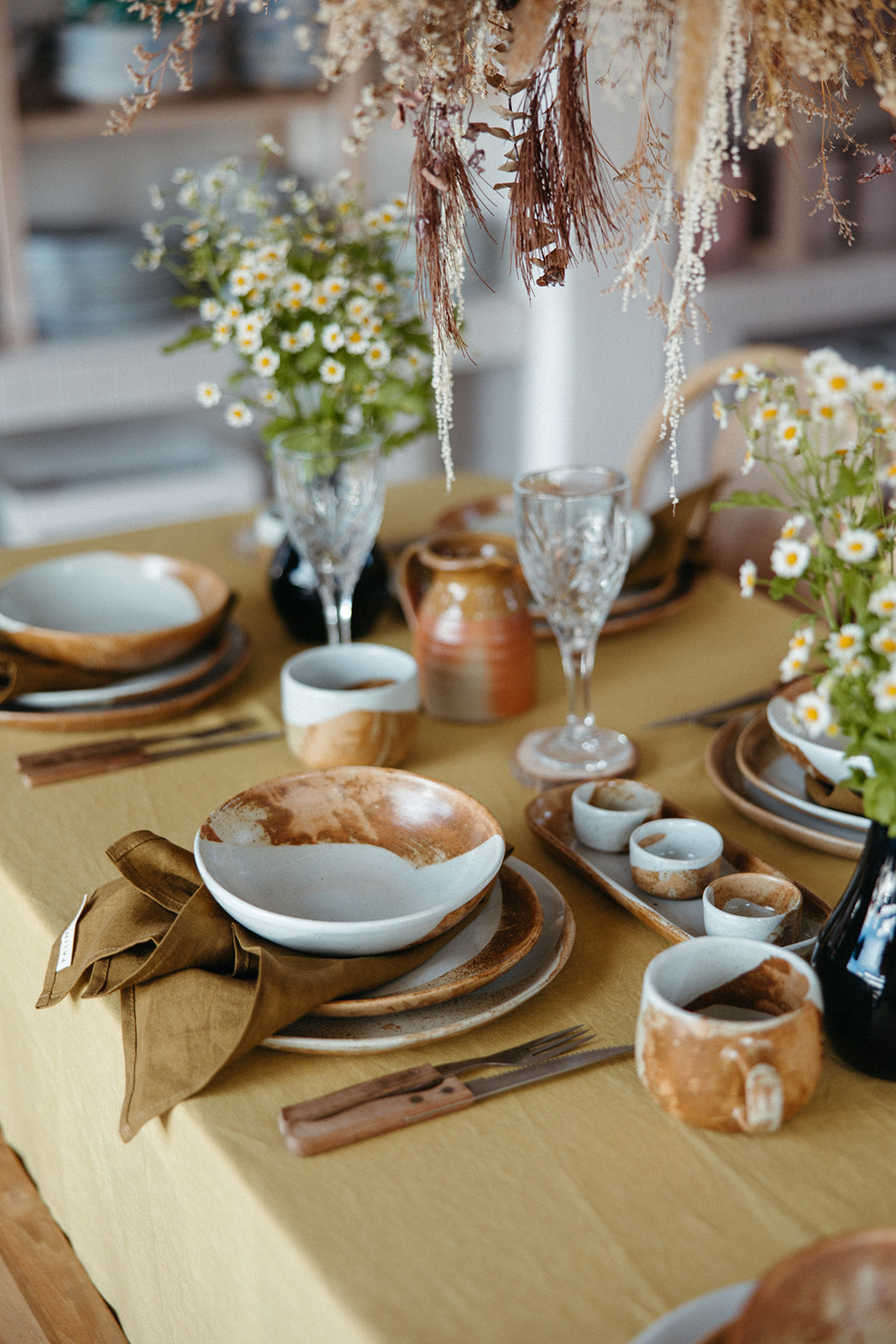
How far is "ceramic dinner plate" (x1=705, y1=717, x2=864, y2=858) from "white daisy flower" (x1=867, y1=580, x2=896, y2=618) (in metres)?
0.31

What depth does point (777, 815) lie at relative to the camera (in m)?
0.95

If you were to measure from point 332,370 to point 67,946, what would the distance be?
60 centimetres

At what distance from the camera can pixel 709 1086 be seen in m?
0.64

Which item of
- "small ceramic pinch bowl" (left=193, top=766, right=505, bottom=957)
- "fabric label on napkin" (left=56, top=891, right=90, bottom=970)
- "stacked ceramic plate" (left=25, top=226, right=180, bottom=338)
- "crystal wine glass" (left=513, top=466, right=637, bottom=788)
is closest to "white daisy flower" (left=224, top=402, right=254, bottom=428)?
"crystal wine glass" (left=513, top=466, right=637, bottom=788)

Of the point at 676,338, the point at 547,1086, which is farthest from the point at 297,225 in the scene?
the point at 547,1086

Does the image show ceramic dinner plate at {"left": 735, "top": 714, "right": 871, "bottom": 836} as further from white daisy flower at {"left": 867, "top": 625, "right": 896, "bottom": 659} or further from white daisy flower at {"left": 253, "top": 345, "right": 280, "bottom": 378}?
white daisy flower at {"left": 253, "top": 345, "right": 280, "bottom": 378}

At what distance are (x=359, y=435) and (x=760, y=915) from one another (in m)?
0.66

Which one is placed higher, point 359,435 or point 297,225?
point 297,225

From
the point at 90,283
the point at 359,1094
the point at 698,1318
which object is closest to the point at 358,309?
the point at 359,1094

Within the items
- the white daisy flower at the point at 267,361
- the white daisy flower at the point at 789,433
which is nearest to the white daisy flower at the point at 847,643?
the white daisy flower at the point at 789,433

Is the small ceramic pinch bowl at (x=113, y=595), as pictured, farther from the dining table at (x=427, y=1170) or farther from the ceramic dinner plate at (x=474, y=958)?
the ceramic dinner plate at (x=474, y=958)

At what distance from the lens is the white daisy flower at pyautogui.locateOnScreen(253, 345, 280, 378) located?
119cm

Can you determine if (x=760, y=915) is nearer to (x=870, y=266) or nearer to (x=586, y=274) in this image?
(x=586, y=274)

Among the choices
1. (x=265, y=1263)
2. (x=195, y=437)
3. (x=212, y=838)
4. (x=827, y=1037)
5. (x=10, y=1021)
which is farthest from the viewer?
(x=195, y=437)
